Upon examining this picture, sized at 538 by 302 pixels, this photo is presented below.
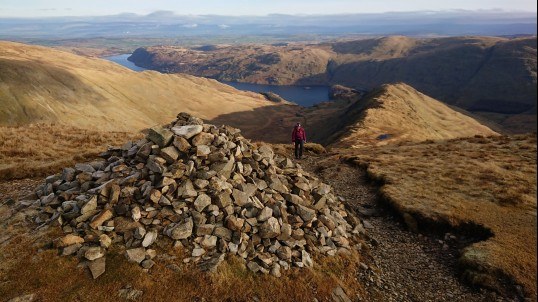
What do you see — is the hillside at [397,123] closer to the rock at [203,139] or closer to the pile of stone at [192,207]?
the pile of stone at [192,207]

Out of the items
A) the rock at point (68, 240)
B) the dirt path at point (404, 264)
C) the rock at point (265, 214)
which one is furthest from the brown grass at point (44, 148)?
the dirt path at point (404, 264)

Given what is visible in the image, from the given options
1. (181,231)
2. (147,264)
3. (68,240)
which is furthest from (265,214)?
(68,240)

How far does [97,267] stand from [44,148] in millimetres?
25938

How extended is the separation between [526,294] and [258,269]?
1286 centimetres

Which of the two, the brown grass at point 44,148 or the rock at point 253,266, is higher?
the rock at point 253,266

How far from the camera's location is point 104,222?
16.9 meters

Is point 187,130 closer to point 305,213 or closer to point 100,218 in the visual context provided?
point 100,218

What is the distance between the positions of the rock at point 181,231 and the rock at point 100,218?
10.2ft

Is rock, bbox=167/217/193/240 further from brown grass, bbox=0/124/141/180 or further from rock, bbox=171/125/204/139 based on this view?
brown grass, bbox=0/124/141/180

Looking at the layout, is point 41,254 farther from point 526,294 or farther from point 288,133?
point 288,133

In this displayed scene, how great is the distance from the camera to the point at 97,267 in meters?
14.8

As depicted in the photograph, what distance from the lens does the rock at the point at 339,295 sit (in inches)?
653

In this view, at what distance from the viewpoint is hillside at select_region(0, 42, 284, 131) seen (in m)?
104

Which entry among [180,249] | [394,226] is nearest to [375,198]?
[394,226]
